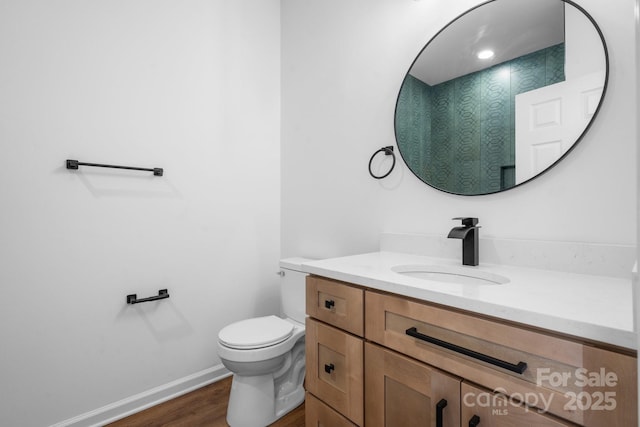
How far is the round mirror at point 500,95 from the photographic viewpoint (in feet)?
3.49

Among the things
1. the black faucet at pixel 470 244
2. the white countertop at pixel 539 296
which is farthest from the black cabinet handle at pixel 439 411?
the black faucet at pixel 470 244

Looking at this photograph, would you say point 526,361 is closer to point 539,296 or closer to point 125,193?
point 539,296

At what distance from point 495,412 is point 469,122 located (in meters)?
1.10

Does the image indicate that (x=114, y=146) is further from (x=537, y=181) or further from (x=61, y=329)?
(x=537, y=181)

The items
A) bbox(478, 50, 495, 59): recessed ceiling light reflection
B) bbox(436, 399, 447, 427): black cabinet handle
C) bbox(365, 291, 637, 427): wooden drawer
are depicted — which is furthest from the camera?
bbox(478, 50, 495, 59): recessed ceiling light reflection

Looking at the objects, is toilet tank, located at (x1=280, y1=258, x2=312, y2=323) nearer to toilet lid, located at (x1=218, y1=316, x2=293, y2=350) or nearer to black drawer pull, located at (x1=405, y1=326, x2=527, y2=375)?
toilet lid, located at (x1=218, y1=316, x2=293, y2=350)

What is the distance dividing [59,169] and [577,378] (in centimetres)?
202

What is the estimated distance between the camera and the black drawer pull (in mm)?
662

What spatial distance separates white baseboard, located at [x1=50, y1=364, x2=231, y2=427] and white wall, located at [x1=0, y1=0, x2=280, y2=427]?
0.04 meters

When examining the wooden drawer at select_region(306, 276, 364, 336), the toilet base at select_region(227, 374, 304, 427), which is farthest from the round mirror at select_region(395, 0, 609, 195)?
the toilet base at select_region(227, 374, 304, 427)

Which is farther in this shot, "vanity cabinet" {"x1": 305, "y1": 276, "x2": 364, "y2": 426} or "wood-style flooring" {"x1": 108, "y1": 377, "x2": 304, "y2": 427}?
"wood-style flooring" {"x1": 108, "y1": 377, "x2": 304, "y2": 427}

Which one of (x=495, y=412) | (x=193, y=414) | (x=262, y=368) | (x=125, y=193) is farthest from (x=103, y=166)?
(x=495, y=412)

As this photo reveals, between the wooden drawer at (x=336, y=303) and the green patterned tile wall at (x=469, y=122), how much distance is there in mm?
699

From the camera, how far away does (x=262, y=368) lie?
1485 mm
